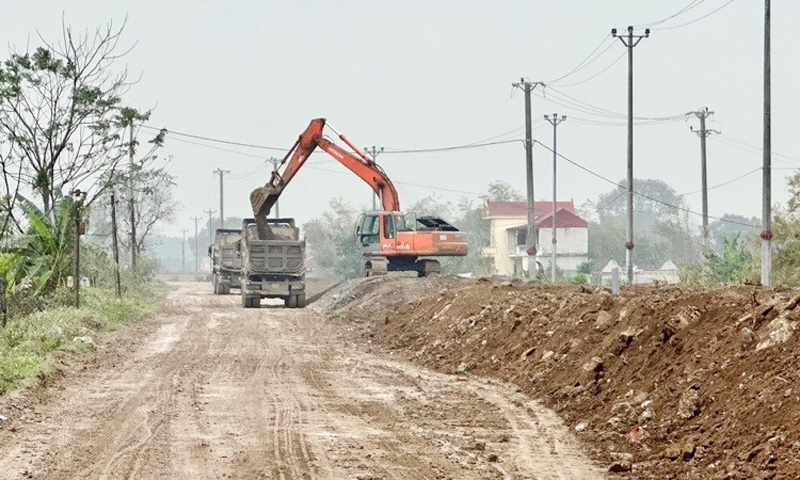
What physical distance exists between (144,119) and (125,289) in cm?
866

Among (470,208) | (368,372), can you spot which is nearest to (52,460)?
(368,372)

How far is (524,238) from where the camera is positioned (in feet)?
336

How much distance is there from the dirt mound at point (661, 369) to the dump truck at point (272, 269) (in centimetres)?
1783

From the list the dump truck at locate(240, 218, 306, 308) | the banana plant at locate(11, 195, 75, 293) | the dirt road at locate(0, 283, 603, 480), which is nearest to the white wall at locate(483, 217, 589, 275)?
the dump truck at locate(240, 218, 306, 308)

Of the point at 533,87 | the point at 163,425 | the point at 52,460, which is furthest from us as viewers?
the point at 533,87

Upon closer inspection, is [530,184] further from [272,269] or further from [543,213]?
[543,213]

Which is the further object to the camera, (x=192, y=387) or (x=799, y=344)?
(x=192, y=387)

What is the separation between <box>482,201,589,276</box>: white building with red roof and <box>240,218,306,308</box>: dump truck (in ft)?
192

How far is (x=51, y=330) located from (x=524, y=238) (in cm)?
7975

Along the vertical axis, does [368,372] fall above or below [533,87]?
below

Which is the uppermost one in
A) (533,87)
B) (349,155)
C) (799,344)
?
(533,87)

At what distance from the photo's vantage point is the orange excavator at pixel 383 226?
1741 inches

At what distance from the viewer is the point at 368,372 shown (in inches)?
818

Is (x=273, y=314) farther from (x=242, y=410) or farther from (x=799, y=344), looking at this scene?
(x=799, y=344)
